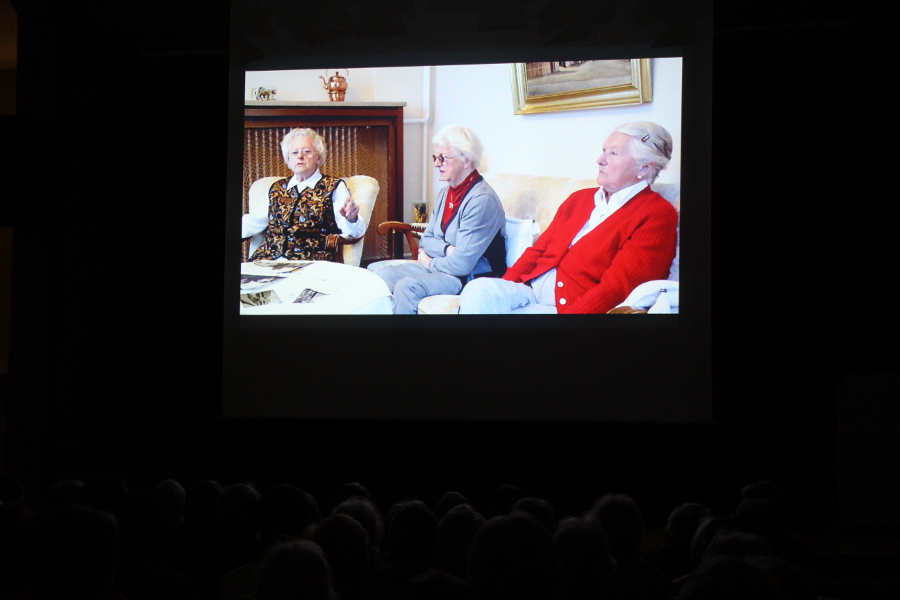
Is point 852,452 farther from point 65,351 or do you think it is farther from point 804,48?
point 65,351

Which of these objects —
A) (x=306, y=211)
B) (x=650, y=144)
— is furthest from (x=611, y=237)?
(x=306, y=211)

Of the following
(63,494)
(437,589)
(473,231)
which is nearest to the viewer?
(437,589)

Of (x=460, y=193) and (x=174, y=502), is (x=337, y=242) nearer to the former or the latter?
(x=460, y=193)

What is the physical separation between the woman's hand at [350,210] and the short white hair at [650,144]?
1.68 meters

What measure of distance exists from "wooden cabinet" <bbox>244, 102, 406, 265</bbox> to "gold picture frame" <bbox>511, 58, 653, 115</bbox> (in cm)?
78

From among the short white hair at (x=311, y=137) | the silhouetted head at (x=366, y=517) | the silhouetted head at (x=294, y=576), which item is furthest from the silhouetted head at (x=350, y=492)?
the short white hair at (x=311, y=137)

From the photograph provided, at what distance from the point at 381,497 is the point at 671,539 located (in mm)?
2860

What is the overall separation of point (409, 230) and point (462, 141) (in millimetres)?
639

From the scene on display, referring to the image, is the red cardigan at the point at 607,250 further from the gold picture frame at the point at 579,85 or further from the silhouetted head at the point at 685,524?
the silhouetted head at the point at 685,524

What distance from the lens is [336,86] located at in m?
4.79

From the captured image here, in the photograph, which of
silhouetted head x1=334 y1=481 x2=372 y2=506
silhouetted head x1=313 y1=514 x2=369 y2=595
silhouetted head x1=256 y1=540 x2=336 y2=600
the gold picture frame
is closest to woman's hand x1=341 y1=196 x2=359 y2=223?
the gold picture frame

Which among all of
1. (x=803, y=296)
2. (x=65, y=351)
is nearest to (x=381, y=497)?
(x=65, y=351)

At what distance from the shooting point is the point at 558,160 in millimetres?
4543

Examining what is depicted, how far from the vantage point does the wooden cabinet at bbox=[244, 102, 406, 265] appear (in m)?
4.74
